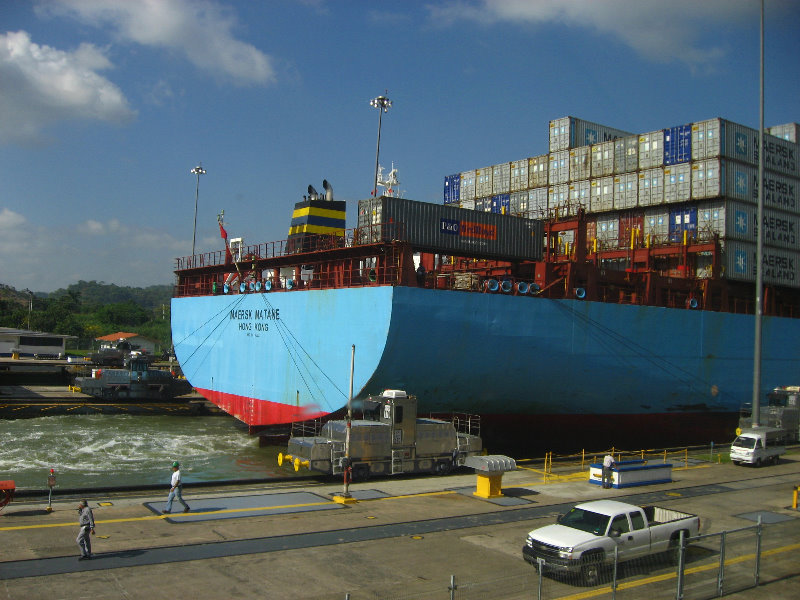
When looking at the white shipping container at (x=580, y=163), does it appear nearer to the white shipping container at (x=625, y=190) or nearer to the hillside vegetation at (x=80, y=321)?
the white shipping container at (x=625, y=190)

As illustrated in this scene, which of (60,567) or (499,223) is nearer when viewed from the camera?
(60,567)

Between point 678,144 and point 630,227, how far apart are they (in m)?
5.70

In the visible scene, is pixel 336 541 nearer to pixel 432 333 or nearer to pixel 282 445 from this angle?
pixel 432 333

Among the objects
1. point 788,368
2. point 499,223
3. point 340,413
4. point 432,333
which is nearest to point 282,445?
point 340,413

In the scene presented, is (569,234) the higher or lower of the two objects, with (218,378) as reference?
higher

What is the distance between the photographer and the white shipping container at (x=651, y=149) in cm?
4074

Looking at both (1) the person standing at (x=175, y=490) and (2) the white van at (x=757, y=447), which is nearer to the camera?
(1) the person standing at (x=175, y=490)

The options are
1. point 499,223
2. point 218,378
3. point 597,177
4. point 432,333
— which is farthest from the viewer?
point 597,177

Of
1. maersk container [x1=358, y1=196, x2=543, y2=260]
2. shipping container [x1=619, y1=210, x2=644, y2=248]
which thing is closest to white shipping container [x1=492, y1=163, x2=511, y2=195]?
shipping container [x1=619, y1=210, x2=644, y2=248]

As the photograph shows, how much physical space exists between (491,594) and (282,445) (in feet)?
78.5

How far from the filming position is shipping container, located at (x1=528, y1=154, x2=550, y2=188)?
151ft

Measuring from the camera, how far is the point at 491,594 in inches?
449

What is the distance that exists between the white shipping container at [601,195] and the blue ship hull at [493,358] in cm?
935

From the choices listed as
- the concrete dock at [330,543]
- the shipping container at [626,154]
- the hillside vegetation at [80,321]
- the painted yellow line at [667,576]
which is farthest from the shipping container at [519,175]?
the hillside vegetation at [80,321]
